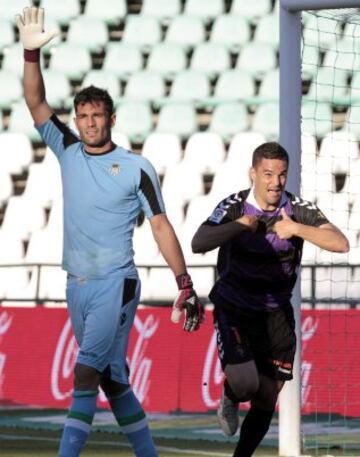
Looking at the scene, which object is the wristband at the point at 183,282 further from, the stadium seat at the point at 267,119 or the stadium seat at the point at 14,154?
the stadium seat at the point at 14,154

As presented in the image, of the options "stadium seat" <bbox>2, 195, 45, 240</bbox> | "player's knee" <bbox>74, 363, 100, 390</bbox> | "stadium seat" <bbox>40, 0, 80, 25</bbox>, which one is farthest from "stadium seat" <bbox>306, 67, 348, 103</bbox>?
"player's knee" <bbox>74, 363, 100, 390</bbox>

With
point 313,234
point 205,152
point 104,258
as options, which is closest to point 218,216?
point 313,234

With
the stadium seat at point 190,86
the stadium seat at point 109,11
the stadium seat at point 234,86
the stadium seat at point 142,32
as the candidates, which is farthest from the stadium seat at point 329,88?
the stadium seat at point 109,11

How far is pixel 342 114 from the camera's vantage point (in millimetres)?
17234

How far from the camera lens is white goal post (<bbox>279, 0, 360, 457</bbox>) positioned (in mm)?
8516

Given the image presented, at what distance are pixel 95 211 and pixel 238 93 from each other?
38.4 ft

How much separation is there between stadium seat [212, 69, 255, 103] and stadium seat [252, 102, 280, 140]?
508 millimetres

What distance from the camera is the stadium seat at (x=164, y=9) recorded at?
18828mm

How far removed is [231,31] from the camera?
1830 cm

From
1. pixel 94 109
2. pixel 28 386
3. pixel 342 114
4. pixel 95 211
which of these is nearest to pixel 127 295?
pixel 95 211

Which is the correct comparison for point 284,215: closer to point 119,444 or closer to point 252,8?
point 119,444

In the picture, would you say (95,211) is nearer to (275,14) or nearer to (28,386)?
(28,386)

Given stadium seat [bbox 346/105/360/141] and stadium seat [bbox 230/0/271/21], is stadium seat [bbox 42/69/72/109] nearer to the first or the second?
stadium seat [bbox 230/0/271/21]

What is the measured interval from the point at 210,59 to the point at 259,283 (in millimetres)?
11989
